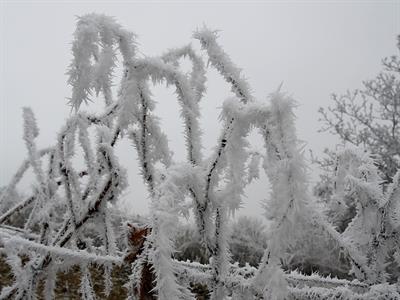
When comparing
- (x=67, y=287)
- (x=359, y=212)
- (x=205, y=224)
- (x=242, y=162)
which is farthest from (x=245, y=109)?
(x=67, y=287)

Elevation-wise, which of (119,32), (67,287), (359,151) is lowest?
(67,287)

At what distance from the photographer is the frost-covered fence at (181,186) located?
20.6 inches

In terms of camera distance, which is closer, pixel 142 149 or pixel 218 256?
pixel 218 256

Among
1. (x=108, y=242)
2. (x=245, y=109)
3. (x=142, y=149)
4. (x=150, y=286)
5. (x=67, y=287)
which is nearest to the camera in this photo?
(x=245, y=109)

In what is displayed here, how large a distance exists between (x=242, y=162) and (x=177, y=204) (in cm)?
12

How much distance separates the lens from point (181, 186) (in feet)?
2.06

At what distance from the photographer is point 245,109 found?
61 centimetres

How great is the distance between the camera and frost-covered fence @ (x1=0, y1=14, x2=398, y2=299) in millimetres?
524

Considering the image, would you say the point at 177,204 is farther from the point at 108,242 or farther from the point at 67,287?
the point at 67,287

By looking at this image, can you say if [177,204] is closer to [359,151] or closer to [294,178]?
[294,178]

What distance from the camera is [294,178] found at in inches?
19.7

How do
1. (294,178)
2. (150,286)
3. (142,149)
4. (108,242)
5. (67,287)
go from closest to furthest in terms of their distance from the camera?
(294,178), (150,286), (142,149), (108,242), (67,287)

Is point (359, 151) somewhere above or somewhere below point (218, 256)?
above

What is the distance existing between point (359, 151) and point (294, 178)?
0.66 metres
